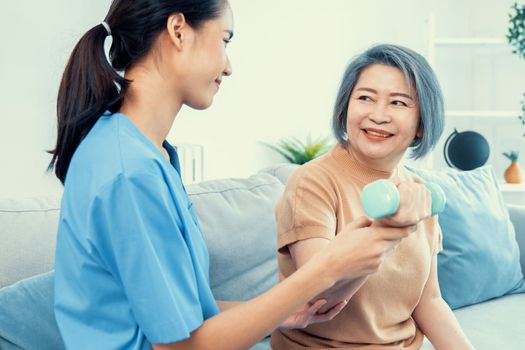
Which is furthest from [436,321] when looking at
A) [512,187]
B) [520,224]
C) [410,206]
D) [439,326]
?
[512,187]

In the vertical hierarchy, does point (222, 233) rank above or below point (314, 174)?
below

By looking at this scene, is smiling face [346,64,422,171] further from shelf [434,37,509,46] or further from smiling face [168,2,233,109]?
shelf [434,37,509,46]

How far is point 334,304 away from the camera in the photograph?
1.20m

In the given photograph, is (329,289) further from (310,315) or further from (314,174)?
(314,174)

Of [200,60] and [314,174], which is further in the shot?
[314,174]

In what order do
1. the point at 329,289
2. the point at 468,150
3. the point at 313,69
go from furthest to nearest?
the point at 313,69, the point at 468,150, the point at 329,289

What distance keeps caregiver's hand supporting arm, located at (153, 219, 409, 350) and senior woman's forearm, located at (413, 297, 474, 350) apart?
0.59 meters

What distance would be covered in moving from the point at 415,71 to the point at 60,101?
74cm

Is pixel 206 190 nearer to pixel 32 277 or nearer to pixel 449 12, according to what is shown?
pixel 32 277

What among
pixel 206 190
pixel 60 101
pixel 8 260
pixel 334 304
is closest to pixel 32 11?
pixel 206 190

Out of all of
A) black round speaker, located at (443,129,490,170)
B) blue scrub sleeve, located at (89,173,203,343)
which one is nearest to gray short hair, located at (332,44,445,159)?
blue scrub sleeve, located at (89,173,203,343)

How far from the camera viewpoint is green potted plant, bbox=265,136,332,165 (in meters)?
3.98

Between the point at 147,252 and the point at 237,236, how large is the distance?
2.60 feet

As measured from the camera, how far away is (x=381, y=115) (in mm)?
1388
